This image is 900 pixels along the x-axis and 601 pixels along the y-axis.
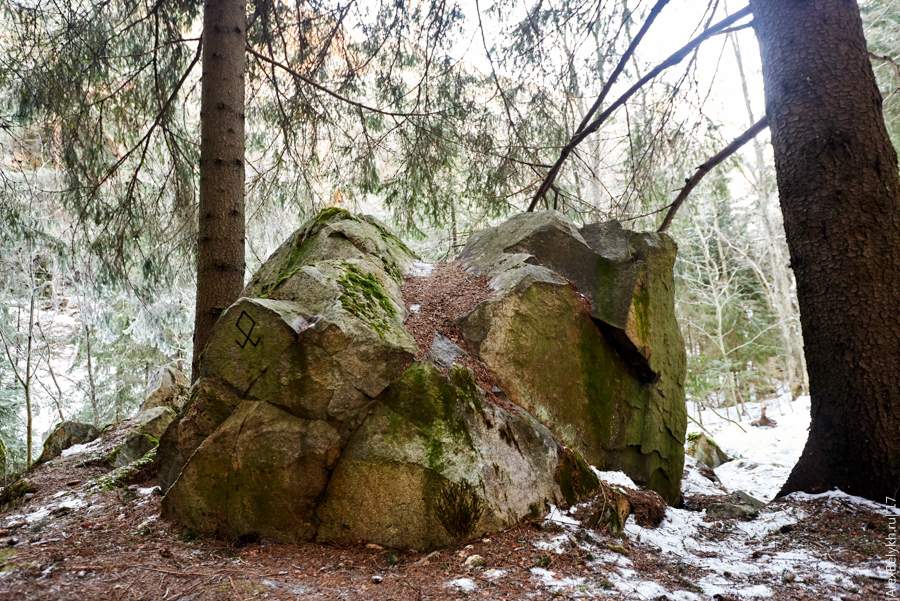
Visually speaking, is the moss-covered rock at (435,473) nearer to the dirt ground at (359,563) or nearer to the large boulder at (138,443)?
the dirt ground at (359,563)

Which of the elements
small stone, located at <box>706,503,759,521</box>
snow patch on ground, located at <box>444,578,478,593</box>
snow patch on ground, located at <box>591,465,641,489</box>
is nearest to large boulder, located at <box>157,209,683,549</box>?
snow patch on ground, located at <box>444,578,478,593</box>

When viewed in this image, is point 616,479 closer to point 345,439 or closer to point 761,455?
point 345,439

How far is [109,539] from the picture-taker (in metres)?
2.51

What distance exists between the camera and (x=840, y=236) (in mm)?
3248

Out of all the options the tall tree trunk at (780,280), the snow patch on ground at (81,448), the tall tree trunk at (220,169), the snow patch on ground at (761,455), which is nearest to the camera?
the tall tree trunk at (220,169)

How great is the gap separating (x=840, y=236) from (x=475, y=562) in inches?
126

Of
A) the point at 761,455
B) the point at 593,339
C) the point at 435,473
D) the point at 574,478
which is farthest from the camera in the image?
the point at 761,455

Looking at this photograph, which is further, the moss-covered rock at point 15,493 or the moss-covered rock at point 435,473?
the moss-covered rock at point 15,493

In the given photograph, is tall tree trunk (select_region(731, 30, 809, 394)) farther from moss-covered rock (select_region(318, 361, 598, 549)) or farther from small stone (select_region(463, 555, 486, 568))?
small stone (select_region(463, 555, 486, 568))

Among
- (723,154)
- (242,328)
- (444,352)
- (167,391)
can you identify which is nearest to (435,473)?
(444,352)

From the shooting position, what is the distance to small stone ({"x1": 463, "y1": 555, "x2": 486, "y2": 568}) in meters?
2.25

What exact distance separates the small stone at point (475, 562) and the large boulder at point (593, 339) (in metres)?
1.22

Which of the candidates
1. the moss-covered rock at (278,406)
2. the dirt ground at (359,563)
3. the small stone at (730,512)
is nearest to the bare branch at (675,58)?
the moss-covered rock at (278,406)

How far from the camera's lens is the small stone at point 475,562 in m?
2.25
